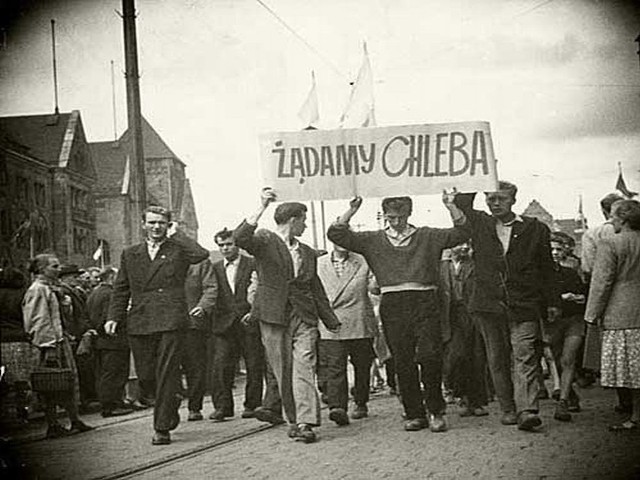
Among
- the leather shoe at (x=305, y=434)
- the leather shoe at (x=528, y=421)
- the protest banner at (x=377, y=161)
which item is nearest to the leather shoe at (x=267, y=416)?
the leather shoe at (x=305, y=434)

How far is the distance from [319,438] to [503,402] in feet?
5.51

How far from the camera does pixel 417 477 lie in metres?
7.27

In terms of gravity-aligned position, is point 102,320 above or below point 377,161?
below

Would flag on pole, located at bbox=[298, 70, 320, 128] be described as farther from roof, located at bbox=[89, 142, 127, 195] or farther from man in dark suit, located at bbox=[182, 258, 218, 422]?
roof, located at bbox=[89, 142, 127, 195]

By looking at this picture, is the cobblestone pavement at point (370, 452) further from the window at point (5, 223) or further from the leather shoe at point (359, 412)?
the window at point (5, 223)

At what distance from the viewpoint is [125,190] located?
17547 millimetres

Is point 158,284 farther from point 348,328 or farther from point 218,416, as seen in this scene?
point 348,328

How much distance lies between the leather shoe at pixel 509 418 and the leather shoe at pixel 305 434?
1728 millimetres

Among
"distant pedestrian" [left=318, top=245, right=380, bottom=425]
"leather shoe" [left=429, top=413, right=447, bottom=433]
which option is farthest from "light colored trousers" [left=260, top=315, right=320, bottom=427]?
"distant pedestrian" [left=318, top=245, right=380, bottom=425]

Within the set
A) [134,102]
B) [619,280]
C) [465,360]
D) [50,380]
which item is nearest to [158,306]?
[50,380]

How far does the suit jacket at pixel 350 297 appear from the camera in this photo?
1148 cm

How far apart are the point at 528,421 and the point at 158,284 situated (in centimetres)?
333

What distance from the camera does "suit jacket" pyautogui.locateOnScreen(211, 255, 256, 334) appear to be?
1173 centimetres

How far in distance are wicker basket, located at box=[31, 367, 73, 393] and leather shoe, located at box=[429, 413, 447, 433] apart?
336cm
